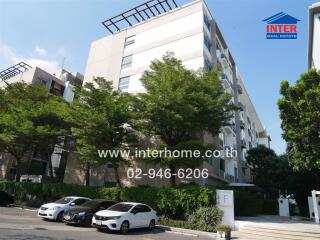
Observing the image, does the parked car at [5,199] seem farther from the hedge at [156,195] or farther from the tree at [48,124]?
the tree at [48,124]

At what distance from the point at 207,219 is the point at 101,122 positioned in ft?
33.5

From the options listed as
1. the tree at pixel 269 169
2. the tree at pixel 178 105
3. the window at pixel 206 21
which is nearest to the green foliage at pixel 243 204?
the tree at pixel 178 105

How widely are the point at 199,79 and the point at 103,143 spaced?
9077 mm

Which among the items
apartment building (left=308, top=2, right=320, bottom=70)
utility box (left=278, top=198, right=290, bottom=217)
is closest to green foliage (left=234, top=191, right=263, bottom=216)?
utility box (left=278, top=198, right=290, bottom=217)

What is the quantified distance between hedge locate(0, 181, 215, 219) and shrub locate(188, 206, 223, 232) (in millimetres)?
521

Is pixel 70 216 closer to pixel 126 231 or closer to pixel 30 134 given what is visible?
pixel 126 231

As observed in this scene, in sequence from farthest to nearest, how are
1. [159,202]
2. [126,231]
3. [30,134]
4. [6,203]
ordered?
1. [30,134]
2. [6,203]
3. [159,202]
4. [126,231]

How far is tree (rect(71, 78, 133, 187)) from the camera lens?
846 inches

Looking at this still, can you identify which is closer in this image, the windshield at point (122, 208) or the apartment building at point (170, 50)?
the windshield at point (122, 208)

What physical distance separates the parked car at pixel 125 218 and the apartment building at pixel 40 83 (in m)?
22.2

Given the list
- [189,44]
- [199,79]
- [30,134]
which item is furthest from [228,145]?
[30,134]

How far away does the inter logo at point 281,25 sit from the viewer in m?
20.2

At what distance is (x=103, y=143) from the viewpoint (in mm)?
22281

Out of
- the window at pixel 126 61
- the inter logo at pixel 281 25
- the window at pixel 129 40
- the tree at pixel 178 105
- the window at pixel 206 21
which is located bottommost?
the tree at pixel 178 105
